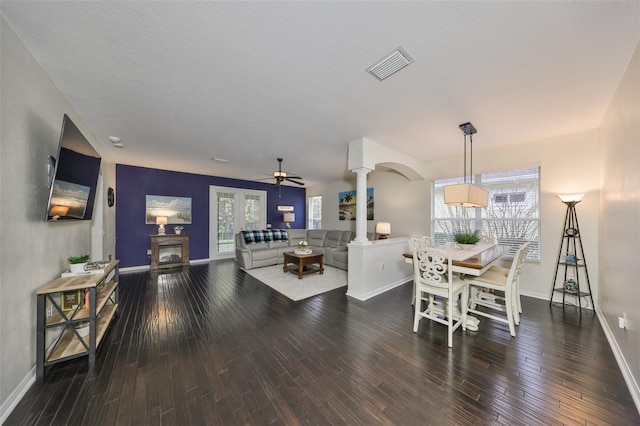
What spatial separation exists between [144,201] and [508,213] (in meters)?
8.11

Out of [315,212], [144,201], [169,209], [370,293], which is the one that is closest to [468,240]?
[370,293]

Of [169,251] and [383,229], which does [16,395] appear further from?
[383,229]

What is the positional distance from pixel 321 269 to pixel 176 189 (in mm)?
4634

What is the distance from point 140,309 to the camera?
3.06 m

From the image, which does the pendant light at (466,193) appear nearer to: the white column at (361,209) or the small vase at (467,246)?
the small vase at (467,246)

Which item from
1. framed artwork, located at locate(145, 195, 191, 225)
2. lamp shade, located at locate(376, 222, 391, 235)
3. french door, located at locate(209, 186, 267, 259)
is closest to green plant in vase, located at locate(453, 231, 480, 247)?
lamp shade, located at locate(376, 222, 391, 235)

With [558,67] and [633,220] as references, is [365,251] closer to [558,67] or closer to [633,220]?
[633,220]

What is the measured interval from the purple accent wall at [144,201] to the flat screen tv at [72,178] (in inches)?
144

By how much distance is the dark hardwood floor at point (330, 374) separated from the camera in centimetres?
145

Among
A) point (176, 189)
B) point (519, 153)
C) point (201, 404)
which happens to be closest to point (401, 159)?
point (519, 153)

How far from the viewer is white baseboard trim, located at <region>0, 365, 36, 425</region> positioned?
1.40 meters

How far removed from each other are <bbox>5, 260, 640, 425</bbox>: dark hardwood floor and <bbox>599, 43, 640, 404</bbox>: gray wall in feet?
1.15

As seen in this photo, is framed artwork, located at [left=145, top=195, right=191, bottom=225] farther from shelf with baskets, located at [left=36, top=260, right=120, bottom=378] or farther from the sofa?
shelf with baskets, located at [left=36, top=260, right=120, bottom=378]

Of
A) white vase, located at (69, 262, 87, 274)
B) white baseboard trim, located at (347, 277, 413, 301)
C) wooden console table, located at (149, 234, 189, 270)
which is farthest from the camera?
wooden console table, located at (149, 234, 189, 270)
